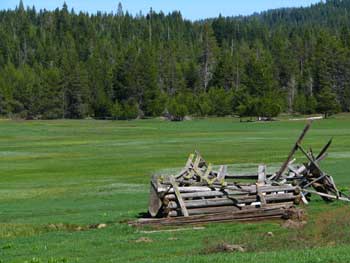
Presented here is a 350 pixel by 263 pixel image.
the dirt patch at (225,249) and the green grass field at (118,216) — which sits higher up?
the dirt patch at (225,249)

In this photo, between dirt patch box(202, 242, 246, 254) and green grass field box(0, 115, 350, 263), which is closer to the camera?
dirt patch box(202, 242, 246, 254)

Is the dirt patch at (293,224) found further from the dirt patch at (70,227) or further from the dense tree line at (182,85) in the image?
the dense tree line at (182,85)

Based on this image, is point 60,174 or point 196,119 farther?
point 196,119

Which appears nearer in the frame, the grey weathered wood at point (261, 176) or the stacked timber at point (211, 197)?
the stacked timber at point (211, 197)

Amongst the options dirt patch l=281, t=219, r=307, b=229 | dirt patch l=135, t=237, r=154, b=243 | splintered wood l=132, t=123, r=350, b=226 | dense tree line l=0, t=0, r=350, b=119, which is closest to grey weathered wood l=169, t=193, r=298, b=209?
splintered wood l=132, t=123, r=350, b=226

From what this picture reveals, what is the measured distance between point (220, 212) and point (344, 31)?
158m

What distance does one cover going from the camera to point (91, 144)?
240 feet

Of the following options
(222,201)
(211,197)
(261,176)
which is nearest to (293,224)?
(222,201)

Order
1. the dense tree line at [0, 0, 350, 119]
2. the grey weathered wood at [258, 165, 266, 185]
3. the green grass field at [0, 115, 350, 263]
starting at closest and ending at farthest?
the green grass field at [0, 115, 350, 263] → the grey weathered wood at [258, 165, 266, 185] → the dense tree line at [0, 0, 350, 119]

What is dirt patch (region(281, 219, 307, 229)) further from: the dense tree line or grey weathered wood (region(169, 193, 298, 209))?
the dense tree line

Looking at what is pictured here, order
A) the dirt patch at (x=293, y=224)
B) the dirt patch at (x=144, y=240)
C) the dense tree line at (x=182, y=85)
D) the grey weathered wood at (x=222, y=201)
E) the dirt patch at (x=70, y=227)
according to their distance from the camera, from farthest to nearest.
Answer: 1. the dense tree line at (x=182, y=85)
2. the grey weathered wood at (x=222, y=201)
3. the dirt patch at (x=70, y=227)
4. the dirt patch at (x=293, y=224)
5. the dirt patch at (x=144, y=240)

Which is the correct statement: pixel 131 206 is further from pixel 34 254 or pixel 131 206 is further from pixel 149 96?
pixel 149 96

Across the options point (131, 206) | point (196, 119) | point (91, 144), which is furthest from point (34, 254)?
point (196, 119)

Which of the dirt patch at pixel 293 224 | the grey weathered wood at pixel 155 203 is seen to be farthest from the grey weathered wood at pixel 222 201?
the dirt patch at pixel 293 224
